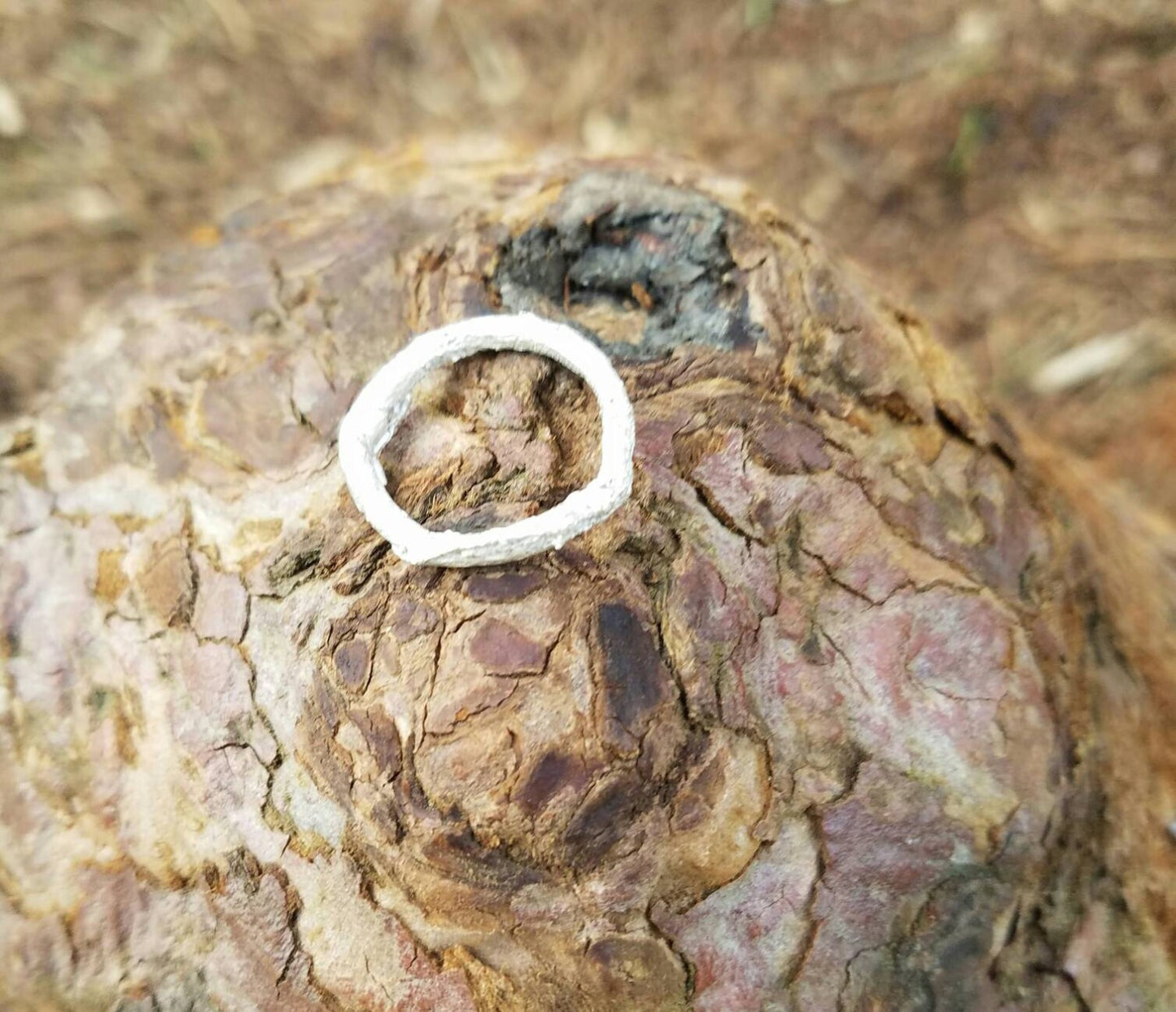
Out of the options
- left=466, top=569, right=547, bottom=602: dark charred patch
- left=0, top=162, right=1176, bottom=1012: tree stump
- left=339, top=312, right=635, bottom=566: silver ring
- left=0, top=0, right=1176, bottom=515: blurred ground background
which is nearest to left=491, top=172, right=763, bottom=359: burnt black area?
left=0, top=162, right=1176, bottom=1012: tree stump

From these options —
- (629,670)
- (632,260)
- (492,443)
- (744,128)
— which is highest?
(744,128)

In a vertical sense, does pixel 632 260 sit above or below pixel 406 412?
above

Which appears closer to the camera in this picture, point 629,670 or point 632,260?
point 629,670

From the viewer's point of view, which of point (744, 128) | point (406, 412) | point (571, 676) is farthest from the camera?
point (744, 128)

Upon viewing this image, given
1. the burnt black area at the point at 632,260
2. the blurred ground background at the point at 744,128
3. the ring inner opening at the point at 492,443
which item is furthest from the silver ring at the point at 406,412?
the blurred ground background at the point at 744,128

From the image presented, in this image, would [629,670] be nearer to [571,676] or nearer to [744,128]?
[571,676]

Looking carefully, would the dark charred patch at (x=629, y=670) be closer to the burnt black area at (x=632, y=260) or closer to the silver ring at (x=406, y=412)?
the silver ring at (x=406, y=412)

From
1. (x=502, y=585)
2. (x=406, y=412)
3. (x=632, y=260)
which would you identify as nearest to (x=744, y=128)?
(x=632, y=260)
